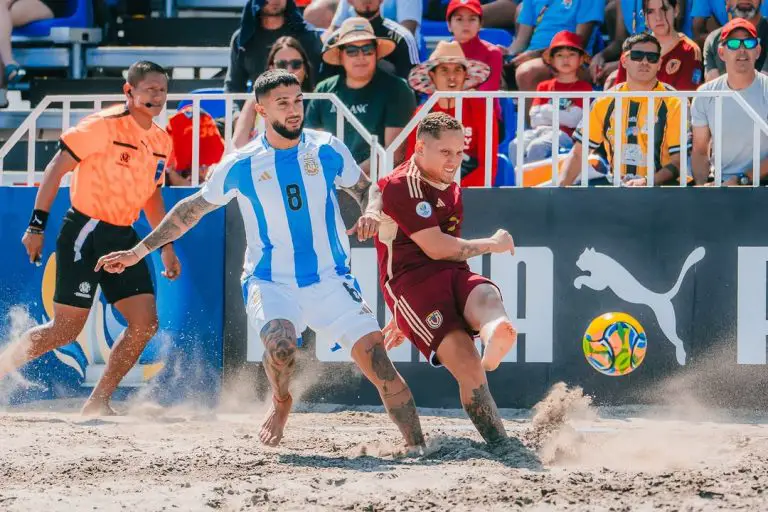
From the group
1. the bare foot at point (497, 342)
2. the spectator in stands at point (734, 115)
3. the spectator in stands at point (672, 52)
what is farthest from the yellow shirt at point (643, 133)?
the bare foot at point (497, 342)

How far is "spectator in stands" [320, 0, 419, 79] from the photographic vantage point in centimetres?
1062

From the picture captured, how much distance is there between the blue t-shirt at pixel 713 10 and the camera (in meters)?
11.0

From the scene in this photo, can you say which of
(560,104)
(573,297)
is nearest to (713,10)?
(560,104)

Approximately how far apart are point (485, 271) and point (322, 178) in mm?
2177

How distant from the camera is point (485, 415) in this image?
6766 millimetres

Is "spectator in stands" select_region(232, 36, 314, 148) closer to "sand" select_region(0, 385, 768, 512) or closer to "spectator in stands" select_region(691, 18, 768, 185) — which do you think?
"sand" select_region(0, 385, 768, 512)

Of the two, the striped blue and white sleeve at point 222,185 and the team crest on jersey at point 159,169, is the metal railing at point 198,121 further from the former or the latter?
the striped blue and white sleeve at point 222,185

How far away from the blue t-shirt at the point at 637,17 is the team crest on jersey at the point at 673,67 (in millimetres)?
666

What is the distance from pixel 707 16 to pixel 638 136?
2.53 meters

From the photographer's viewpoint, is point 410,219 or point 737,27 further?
point 737,27

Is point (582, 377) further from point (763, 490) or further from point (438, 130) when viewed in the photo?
point (763, 490)

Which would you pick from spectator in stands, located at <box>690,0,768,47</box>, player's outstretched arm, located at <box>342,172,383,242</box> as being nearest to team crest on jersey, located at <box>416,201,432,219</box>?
player's outstretched arm, located at <box>342,172,383,242</box>

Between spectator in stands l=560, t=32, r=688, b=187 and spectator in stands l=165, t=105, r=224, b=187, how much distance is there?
8.50 ft

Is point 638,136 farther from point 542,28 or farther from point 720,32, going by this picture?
point 542,28
